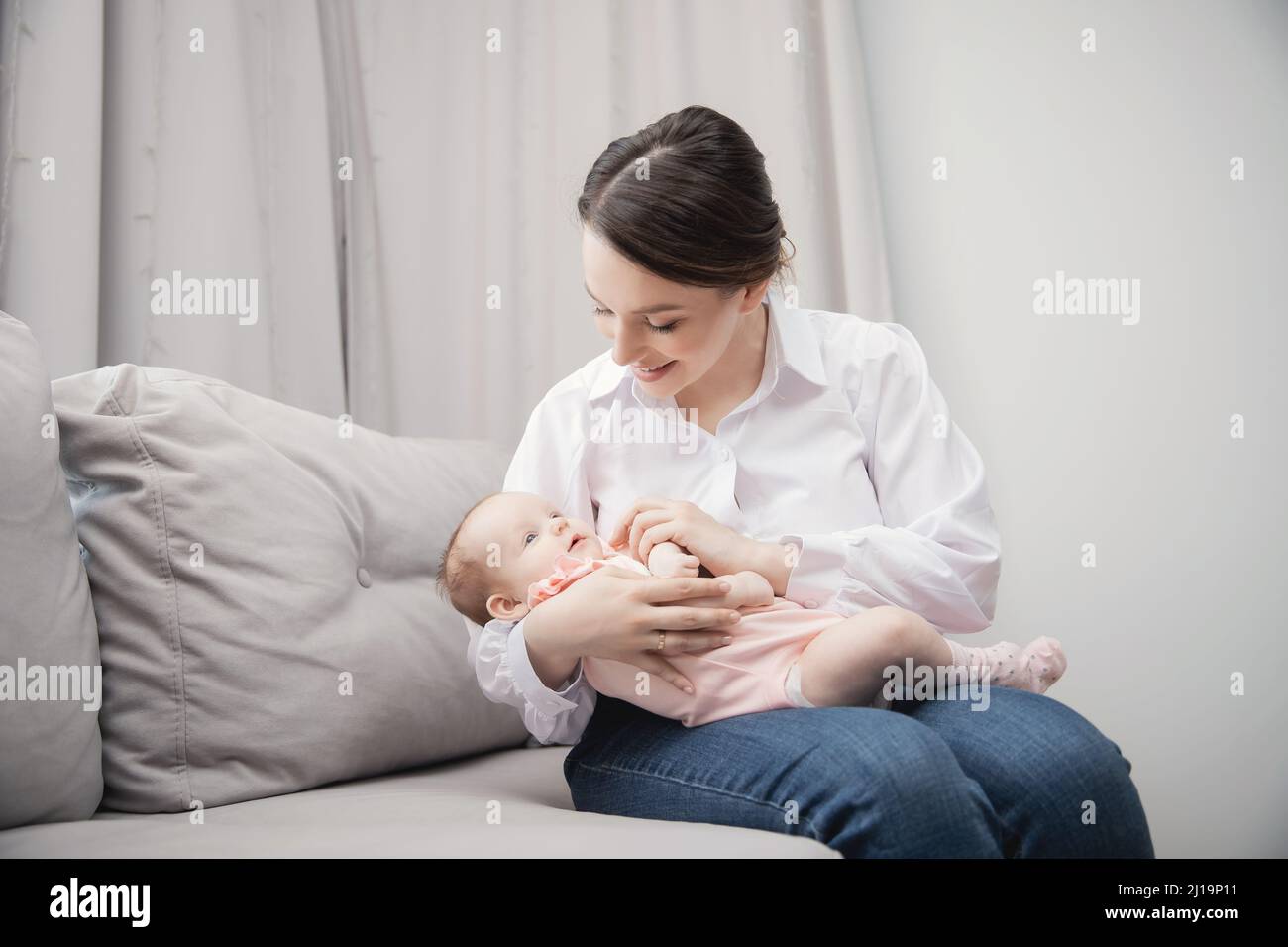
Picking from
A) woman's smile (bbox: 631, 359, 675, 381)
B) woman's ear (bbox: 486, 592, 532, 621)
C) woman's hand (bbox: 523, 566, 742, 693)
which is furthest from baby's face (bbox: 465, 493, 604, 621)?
woman's smile (bbox: 631, 359, 675, 381)

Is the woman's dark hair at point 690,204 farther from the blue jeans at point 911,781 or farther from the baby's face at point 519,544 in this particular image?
the blue jeans at point 911,781

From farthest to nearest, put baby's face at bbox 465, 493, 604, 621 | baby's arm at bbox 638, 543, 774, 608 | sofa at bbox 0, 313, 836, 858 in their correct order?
baby's face at bbox 465, 493, 604, 621, baby's arm at bbox 638, 543, 774, 608, sofa at bbox 0, 313, 836, 858

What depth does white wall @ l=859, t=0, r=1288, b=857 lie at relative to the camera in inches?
79.2

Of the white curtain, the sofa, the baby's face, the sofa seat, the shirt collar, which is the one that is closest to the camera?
the sofa seat

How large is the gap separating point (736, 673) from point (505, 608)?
33cm

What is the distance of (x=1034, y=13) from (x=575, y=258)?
108 centimetres

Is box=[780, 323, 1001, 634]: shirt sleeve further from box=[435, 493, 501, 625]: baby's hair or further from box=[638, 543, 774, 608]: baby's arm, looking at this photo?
box=[435, 493, 501, 625]: baby's hair

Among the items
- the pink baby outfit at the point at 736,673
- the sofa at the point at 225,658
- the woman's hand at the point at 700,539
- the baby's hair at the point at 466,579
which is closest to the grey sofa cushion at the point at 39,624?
the sofa at the point at 225,658

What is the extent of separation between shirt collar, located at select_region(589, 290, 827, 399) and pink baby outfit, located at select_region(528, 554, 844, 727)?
1.13 feet

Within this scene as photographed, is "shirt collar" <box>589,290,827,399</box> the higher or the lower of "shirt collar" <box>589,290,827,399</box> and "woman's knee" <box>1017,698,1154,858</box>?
the higher

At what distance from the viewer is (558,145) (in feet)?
7.79

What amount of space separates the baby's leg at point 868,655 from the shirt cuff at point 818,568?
7 centimetres

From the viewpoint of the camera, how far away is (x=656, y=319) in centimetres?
133

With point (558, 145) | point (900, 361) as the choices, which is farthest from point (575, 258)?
point (900, 361)
